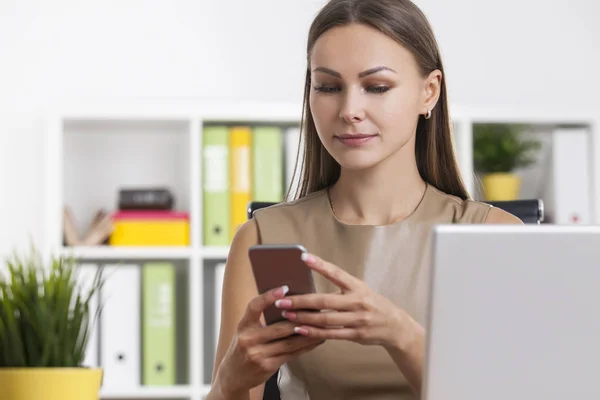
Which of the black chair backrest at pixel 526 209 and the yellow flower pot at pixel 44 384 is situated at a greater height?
the black chair backrest at pixel 526 209

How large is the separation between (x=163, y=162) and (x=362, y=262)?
2.10 m

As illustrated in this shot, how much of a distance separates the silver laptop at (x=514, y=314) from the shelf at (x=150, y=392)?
2333mm

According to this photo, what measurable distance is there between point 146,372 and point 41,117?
1.06 meters

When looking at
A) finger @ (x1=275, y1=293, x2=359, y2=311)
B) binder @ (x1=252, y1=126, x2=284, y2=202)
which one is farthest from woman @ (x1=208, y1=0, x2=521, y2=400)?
binder @ (x1=252, y1=126, x2=284, y2=202)

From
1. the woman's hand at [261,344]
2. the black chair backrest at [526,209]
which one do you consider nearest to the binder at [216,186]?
the black chair backrest at [526,209]

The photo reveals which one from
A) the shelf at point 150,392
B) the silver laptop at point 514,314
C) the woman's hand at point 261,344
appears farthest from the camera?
the shelf at point 150,392

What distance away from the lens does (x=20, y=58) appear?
3.45 meters

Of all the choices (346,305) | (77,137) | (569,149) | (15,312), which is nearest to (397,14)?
(346,305)

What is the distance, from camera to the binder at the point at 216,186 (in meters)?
3.10

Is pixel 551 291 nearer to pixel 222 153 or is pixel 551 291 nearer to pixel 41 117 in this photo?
pixel 222 153

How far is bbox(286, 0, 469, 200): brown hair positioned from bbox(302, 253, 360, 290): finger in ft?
1.56

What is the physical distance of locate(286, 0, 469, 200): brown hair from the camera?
135 cm

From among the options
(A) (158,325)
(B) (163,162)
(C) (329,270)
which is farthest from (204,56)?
(C) (329,270)

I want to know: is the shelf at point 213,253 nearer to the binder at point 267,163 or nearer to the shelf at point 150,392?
the binder at point 267,163
